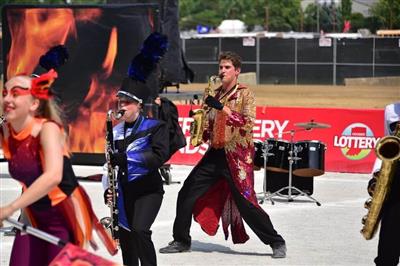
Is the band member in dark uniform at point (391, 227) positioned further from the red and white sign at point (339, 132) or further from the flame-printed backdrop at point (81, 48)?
the red and white sign at point (339, 132)

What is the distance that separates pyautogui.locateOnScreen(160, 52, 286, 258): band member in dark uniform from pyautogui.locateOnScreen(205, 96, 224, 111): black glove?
4 cm

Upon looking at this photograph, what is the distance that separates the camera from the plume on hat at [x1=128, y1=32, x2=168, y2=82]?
27.7ft

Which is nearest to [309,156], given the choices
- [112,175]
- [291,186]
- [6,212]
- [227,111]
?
[291,186]

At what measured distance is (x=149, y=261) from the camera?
8109 mm

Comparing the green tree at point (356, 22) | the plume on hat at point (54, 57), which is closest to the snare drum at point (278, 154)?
the plume on hat at point (54, 57)

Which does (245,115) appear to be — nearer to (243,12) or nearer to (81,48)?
(81,48)

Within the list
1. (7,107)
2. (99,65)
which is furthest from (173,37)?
(7,107)

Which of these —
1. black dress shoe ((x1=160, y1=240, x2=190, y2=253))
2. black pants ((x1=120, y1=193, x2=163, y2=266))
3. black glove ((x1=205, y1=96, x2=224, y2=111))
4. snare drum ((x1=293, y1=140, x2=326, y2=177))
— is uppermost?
black glove ((x1=205, y1=96, x2=224, y2=111))

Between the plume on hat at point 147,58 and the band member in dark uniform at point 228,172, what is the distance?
1.30 meters

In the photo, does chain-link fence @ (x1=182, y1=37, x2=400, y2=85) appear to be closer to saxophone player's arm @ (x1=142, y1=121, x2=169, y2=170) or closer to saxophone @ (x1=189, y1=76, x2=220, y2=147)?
saxophone @ (x1=189, y1=76, x2=220, y2=147)

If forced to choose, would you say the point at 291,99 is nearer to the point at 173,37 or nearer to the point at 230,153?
the point at 173,37

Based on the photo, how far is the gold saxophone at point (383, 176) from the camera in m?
7.43

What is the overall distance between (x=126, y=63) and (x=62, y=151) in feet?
29.5

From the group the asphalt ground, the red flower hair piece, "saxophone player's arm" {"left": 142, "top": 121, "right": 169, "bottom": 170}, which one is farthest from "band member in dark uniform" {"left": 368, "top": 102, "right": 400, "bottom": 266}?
the red flower hair piece
